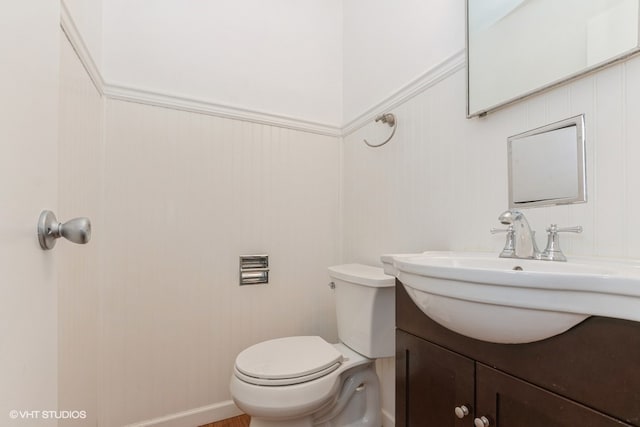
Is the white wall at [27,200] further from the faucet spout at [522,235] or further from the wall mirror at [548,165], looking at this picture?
the wall mirror at [548,165]

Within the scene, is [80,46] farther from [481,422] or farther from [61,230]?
[481,422]

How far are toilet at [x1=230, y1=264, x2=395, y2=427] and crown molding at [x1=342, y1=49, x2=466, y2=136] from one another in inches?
31.0

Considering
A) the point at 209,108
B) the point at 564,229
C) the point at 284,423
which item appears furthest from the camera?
the point at 209,108

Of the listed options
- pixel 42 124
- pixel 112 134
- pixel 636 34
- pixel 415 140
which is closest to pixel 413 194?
pixel 415 140

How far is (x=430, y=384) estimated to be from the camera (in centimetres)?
76

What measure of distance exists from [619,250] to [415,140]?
0.78 m

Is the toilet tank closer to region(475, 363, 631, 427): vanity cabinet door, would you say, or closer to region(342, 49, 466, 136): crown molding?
region(475, 363, 631, 427): vanity cabinet door

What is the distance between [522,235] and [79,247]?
1378 millimetres

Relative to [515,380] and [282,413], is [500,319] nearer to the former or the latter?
[515,380]

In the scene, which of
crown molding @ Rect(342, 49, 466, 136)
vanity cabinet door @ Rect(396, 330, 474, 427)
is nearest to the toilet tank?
vanity cabinet door @ Rect(396, 330, 474, 427)

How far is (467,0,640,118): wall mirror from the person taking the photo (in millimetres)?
706

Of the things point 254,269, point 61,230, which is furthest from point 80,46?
point 254,269

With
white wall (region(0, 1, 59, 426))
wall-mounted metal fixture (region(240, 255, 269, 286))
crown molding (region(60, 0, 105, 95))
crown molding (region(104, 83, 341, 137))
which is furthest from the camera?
wall-mounted metal fixture (region(240, 255, 269, 286))

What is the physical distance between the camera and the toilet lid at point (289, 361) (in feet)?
3.55
